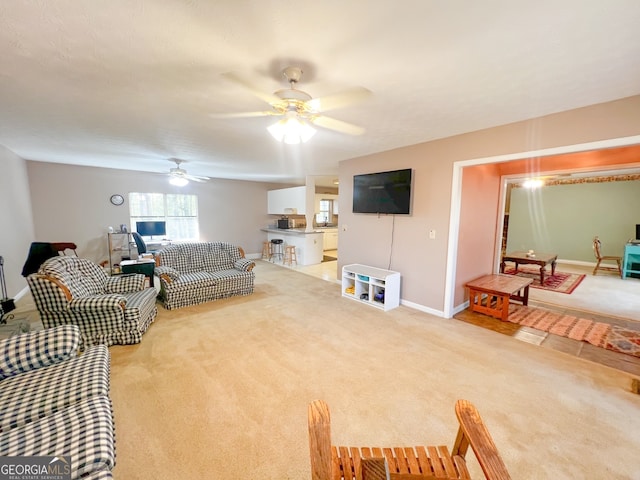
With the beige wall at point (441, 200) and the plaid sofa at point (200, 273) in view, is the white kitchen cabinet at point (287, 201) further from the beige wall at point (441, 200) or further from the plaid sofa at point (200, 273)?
the plaid sofa at point (200, 273)

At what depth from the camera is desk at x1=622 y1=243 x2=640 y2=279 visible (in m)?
5.53

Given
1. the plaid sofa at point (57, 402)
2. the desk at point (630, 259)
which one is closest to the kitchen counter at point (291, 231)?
the plaid sofa at point (57, 402)

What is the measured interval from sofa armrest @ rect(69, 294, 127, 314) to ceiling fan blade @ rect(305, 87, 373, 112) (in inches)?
108

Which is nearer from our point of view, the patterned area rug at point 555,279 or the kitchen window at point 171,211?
the patterned area rug at point 555,279

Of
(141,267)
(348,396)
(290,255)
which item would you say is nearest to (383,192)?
(348,396)

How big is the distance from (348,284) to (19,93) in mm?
4322

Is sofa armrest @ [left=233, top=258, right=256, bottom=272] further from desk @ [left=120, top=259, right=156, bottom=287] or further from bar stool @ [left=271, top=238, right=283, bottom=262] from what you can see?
bar stool @ [left=271, top=238, right=283, bottom=262]

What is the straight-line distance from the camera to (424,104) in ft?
7.72

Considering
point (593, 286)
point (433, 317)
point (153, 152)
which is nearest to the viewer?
point (433, 317)

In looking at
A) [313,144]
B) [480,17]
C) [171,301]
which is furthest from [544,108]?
[171,301]

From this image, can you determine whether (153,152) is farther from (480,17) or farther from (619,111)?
(619,111)

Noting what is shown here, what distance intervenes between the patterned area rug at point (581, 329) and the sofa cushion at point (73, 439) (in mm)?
4233

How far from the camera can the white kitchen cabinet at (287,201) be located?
22.8 ft

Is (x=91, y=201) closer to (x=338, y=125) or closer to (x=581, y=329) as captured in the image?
(x=338, y=125)
